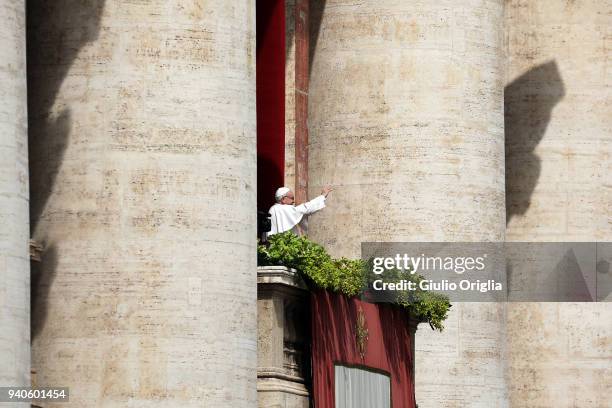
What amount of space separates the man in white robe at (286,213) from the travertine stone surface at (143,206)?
12.3ft

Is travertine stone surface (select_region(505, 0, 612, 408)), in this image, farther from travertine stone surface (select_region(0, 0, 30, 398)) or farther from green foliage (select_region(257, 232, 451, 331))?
travertine stone surface (select_region(0, 0, 30, 398))

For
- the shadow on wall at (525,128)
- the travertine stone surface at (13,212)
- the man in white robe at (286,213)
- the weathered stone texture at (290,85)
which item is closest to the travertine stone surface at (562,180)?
the shadow on wall at (525,128)

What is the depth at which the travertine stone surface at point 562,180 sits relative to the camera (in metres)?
46.5

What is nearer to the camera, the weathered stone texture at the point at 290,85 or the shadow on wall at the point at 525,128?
the weathered stone texture at the point at 290,85

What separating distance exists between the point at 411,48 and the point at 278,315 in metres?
8.69

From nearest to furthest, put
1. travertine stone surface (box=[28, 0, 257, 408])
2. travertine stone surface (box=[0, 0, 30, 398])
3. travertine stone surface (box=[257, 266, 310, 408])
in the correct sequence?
travertine stone surface (box=[0, 0, 30, 398])
travertine stone surface (box=[28, 0, 257, 408])
travertine stone surface (box=[257, 266, 310, 408])

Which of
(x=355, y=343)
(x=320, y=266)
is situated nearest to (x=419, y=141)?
(x=355, y=343)

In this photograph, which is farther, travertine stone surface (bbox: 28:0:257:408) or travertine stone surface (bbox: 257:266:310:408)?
travertine stone surface (bbox: 257:266:310:408)

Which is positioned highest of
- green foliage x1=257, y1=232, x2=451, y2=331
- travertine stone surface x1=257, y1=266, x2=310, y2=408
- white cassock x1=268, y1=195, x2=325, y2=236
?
white cassock x1=268, y1=195, x2=325, y2=236

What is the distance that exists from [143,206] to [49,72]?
2404 millimetres

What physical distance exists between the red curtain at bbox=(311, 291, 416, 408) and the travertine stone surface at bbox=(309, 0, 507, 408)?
299cm

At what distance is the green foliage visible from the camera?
34.4 m

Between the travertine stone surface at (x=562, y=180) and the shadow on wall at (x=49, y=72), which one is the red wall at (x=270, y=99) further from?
the shadow on wall at (x=49, y=72)

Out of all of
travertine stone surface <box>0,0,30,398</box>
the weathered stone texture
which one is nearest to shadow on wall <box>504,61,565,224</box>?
the weathered stone texture
